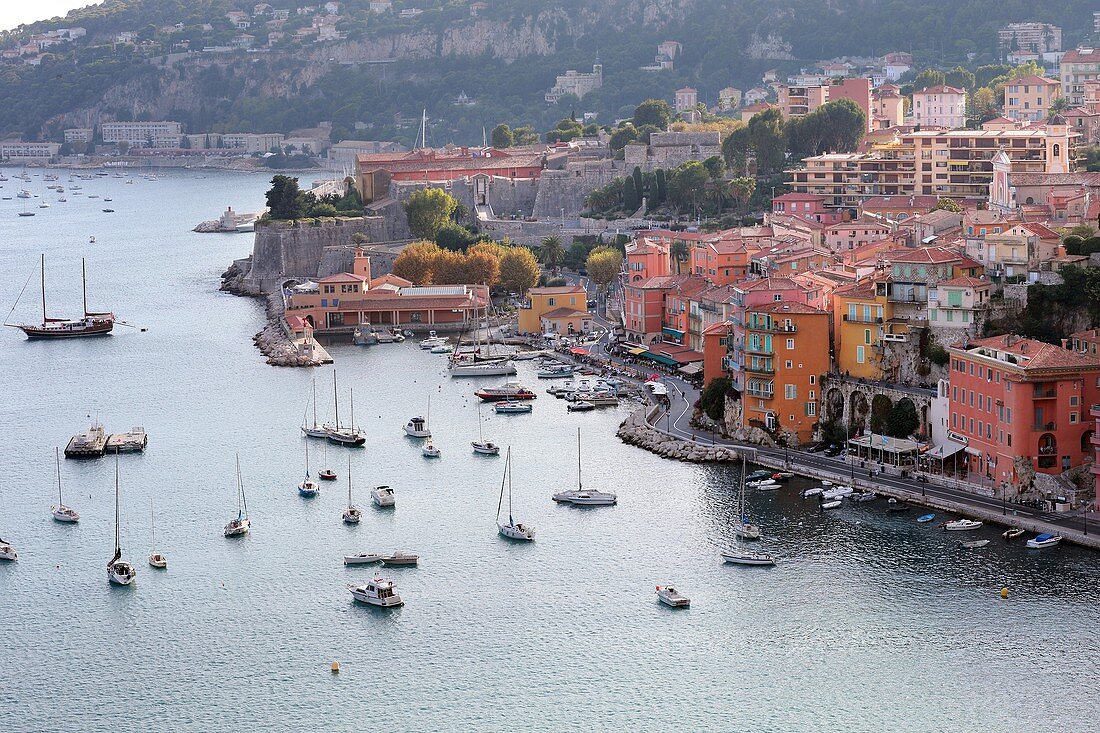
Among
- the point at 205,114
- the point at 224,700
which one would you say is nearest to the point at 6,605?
the point at 224,700

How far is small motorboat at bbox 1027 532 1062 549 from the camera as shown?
2147cm

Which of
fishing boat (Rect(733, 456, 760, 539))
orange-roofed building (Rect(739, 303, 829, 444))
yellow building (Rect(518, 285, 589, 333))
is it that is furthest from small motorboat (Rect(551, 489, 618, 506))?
yellow building (Rect(518, 285, 589, 333))

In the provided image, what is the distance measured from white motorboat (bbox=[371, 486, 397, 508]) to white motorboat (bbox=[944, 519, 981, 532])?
7139 millimetres

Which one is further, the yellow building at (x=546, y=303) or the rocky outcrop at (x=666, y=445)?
the yellow building at (x=546, y=303)

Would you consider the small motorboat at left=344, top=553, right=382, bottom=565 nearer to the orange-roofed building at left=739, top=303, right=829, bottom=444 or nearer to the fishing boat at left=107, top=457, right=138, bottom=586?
the fishing boat at left=107, top=457, right=138, bottom=586

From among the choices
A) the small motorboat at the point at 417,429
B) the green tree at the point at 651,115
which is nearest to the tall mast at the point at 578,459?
the small motorboat at the point at 417,429

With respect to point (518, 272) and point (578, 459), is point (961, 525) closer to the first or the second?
point (578, 459)

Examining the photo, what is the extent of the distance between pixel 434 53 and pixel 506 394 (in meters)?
80.6

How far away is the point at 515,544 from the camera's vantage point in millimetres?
23031

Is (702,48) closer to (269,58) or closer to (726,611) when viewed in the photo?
(269,58)

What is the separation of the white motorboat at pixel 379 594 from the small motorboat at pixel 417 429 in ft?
25.0

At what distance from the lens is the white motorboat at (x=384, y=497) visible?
81.4 feet

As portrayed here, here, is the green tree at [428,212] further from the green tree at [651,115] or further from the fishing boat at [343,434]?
the fishing boat at [343,434]

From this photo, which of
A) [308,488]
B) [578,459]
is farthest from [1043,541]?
[308,488]
